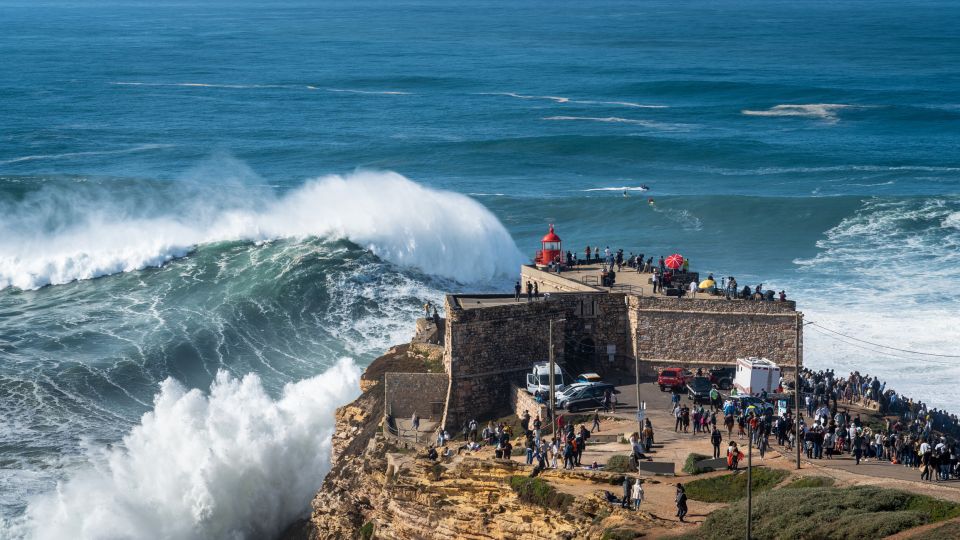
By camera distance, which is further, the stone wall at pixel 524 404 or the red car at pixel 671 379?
the red car at pixel 671 379

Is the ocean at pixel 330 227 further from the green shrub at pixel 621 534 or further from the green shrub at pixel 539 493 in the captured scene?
the green shrub at pixel 621 534

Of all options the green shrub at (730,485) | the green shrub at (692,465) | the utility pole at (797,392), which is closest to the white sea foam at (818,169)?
the utility pole at (797,392)

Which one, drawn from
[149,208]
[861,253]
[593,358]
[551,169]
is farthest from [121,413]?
[551,169]

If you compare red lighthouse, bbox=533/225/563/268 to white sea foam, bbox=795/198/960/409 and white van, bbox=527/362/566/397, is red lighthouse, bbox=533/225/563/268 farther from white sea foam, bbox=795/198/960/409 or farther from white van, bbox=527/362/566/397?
white sea foam, bbox=795/198/960/409

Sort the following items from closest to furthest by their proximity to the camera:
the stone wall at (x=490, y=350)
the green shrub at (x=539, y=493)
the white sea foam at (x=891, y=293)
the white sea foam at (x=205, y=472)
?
the green shrub at (x=539, y=493), the stone wall at (x=490, y=350), the white sea foam at (x=205, y=472), the white sea foam at (x=891, y=293)

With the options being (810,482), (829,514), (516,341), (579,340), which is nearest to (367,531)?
(516,341)

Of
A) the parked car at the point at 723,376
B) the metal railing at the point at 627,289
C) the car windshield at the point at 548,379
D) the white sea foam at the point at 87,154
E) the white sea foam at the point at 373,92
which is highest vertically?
the white sea foam at the point at 373,92

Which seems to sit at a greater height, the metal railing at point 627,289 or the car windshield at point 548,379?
the metal railing at point 627,289
